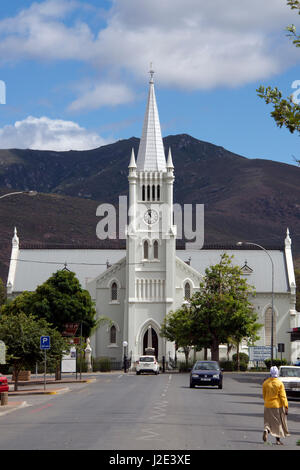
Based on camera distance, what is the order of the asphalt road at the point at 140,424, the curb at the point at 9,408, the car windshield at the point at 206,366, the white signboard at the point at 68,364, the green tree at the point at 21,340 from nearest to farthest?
1. the asphalt road at the point at 140,424
2. the curb at the point at 9,408
3. the green tree at the point at 21,340
4. the car windshield at the point at 206,366
5. the white signboard at the point at 68,364

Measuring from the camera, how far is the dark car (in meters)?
42.4

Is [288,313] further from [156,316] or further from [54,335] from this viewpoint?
[54,335]

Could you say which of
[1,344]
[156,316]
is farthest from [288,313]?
[1,344]

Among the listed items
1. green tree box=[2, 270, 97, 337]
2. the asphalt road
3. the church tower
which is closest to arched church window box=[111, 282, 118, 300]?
the church tower

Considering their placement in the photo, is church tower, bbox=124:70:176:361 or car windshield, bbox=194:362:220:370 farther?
church tower, bbox=124:70:176:361

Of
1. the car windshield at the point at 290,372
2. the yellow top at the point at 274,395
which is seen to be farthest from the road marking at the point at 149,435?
the car windshield at the point at 290,372

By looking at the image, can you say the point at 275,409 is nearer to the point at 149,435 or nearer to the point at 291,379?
the point at 149,435

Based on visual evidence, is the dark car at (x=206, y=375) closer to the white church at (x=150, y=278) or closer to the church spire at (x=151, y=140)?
the white church at (x=150, y=278)

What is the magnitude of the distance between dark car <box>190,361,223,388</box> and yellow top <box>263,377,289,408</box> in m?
24.0

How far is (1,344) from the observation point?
38594 millimetres

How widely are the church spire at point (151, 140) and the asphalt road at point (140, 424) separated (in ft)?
192

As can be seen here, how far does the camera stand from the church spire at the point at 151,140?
92.4 meters

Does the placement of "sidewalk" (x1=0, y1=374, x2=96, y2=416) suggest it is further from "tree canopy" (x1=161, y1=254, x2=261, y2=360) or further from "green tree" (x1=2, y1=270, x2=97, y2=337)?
"green tree" (x1=2, y1=270, x2=97, y2=337)
